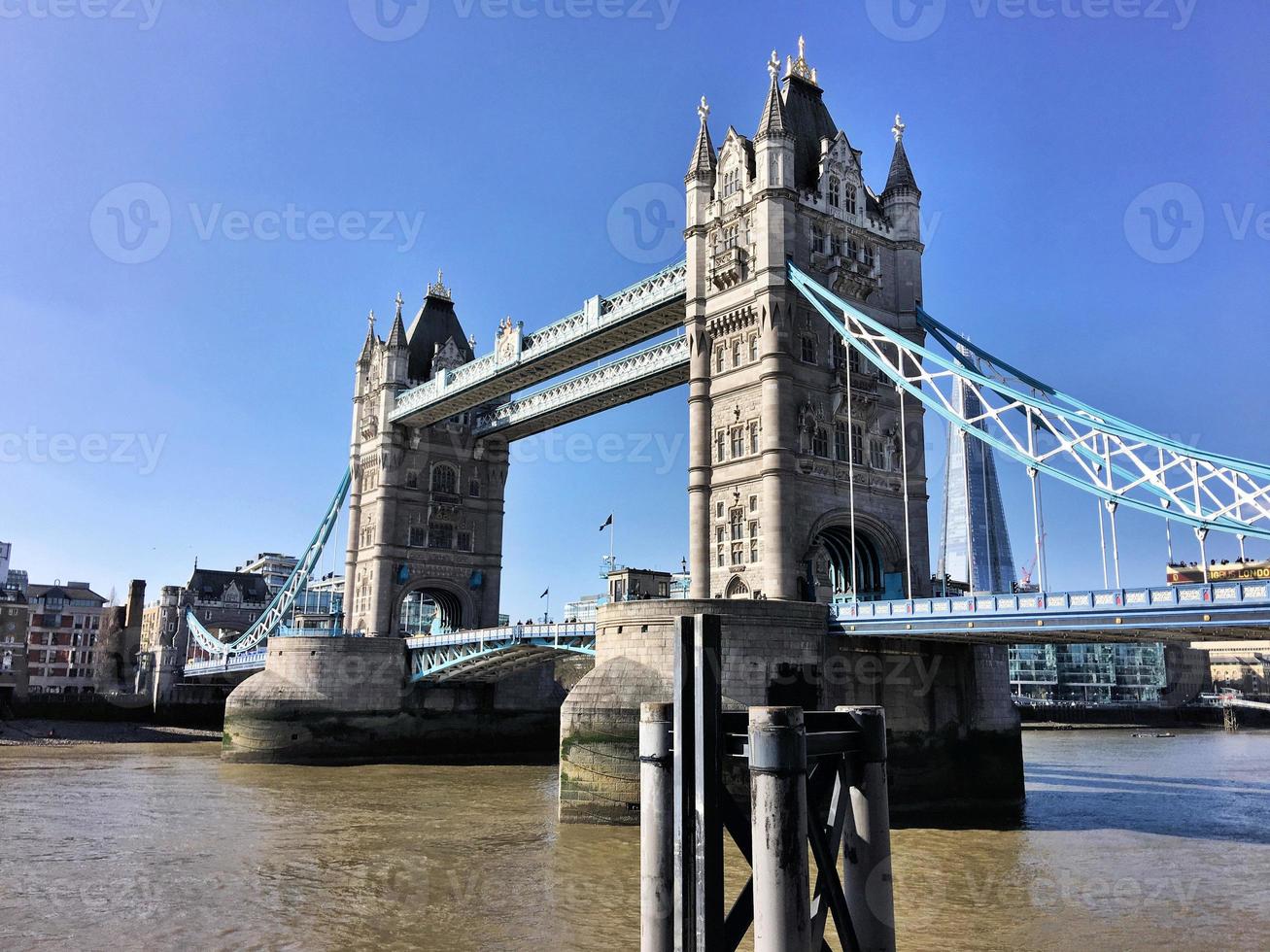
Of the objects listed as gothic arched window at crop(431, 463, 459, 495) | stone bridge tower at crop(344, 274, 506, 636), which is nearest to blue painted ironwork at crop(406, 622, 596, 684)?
stone bridge tower at crop(344, 274, 506, 636)

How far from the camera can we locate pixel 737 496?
3888 cm

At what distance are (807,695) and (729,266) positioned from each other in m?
17.0

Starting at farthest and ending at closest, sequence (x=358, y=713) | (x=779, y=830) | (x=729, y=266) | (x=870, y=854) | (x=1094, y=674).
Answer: (x=1094, y=674) → (x=358, y=713) → (x=729, y=266) → (x=870, y=854) → (x=779, y=830)

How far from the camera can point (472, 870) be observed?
2386 cm

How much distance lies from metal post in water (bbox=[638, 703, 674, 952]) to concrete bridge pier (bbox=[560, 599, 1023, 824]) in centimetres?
1728

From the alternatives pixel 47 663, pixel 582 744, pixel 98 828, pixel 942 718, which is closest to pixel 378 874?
pixel 582 744

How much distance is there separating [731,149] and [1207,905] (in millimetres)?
31330

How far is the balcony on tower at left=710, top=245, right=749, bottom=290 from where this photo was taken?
3950 cm

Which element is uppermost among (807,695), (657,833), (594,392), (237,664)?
(594,392)

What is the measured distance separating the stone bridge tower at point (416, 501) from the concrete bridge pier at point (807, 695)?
3185 centimetres

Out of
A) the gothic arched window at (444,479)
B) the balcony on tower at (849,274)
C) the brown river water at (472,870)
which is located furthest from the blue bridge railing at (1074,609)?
the gothic arched window at (444,479)

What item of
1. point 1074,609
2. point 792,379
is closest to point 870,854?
point 1074,609

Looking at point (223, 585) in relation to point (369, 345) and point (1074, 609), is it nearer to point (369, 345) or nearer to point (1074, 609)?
point (369, 345)

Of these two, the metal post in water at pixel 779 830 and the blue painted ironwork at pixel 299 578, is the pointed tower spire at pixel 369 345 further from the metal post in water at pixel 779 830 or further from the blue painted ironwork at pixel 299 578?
the metal post in water at pixel 779 830
